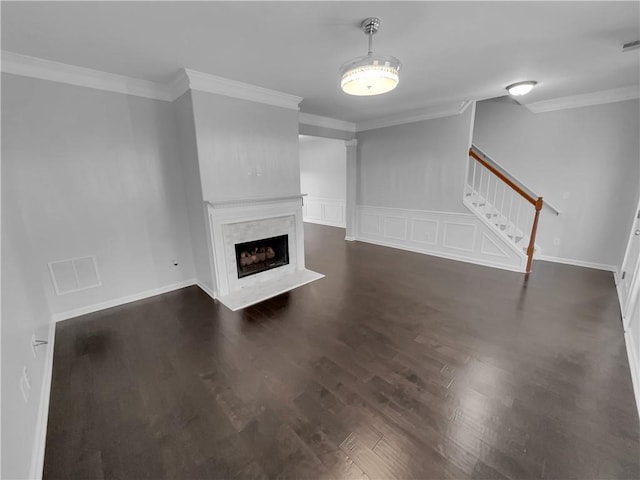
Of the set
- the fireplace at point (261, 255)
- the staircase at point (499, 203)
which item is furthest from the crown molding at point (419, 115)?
the fireplace at point (261, 255)

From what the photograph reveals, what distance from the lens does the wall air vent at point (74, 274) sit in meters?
2.90

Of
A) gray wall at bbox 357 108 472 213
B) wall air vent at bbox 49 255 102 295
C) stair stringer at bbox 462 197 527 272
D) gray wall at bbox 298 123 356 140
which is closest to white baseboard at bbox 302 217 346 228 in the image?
gray wall at bbox 357 108 472 213

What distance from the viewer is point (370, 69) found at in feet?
6.27

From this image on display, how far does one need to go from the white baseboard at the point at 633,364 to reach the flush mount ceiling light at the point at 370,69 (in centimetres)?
286

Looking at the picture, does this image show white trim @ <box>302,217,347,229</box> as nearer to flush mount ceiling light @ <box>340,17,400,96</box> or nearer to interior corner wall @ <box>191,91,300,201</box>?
interior corner wall @ <box>191,91,300,201</box>

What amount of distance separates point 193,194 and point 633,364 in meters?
4.66

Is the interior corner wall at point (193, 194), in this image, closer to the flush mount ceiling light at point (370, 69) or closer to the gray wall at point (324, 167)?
the flush mount ceiling light at point (370, 69)

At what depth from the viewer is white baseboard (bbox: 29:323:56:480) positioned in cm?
142

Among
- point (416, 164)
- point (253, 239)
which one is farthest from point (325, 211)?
point (253, 239)

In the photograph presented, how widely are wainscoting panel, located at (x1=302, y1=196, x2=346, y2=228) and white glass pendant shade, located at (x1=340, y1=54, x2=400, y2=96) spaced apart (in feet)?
19.2

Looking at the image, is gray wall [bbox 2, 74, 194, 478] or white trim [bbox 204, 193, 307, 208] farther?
white trim [bbox 204, 193, 307, 208]

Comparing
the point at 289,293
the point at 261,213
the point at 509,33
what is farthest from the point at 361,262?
the point at 509,33

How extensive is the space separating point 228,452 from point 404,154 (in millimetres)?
5303

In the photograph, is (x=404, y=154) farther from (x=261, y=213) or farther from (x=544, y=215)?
(x=261, y=213)
